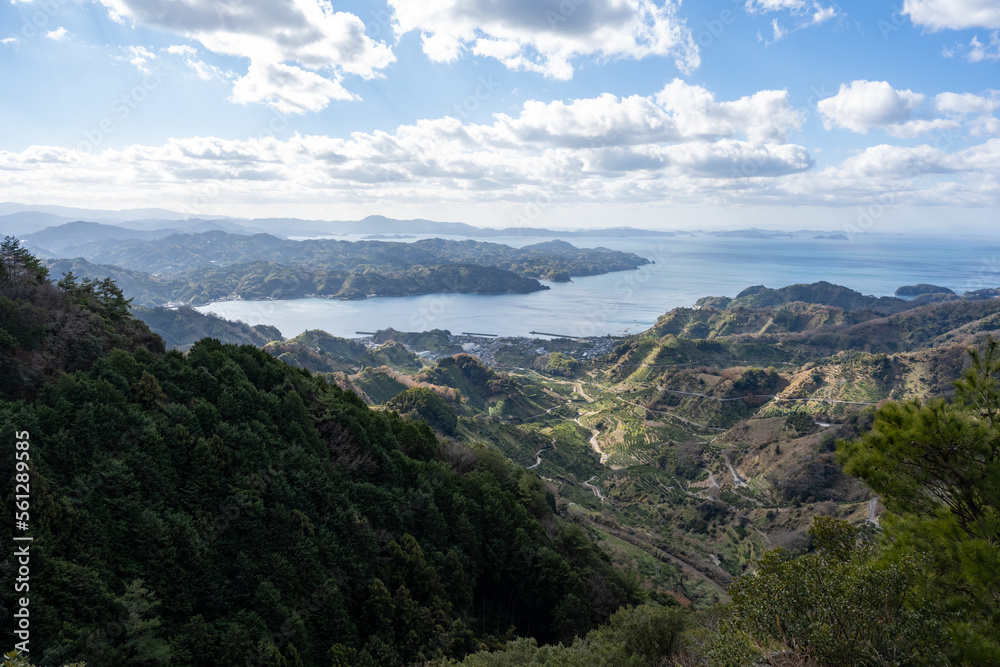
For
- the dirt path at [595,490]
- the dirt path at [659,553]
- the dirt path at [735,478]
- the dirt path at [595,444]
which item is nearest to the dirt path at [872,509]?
the dirt path at [735,478]

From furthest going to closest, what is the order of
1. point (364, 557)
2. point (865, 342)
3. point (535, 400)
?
point (865, 342), point (535, 400), point (364, 557)

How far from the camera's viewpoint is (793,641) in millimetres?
8648

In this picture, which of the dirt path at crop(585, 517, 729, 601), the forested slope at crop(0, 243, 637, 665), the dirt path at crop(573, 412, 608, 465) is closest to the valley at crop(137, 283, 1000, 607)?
the dirt path at crop(585, 517, 729, 601)

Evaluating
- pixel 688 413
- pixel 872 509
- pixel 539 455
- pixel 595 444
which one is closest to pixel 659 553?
pixel 872 509

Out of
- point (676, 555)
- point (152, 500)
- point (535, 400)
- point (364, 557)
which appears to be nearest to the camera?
point (152, 500)

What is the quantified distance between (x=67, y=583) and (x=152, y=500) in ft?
10.9

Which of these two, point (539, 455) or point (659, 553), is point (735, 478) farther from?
point (539, 455)

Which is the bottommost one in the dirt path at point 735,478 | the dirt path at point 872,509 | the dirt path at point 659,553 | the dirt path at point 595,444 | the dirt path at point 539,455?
the dirt path at point 595,444

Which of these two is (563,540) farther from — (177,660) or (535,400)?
(535,400)

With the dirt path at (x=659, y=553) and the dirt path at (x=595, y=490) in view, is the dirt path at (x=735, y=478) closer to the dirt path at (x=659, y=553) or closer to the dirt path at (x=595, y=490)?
the dirt path at (x=595, y=490)

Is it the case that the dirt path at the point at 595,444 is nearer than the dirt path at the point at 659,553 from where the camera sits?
No

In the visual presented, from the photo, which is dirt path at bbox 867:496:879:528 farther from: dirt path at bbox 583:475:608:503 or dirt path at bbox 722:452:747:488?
dirt path at bbox 583:475:608:503

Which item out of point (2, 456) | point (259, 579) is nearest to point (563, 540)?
point (259, 579)

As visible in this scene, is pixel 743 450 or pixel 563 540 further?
pixel 743 450
